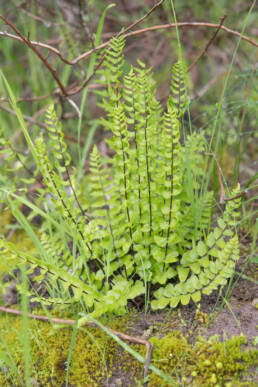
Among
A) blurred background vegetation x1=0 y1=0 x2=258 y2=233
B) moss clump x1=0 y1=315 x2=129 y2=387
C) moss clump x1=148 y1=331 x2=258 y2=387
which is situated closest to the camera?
moss clump x1=148 y1=331 x2=258 y2=387

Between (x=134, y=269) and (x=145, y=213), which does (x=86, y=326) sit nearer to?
(x=134, y=269)

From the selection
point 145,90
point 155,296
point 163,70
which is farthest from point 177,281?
point 163,70

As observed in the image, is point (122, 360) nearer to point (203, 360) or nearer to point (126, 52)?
point (203, 360)

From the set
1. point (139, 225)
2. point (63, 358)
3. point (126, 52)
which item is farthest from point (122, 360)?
point (126, 52)

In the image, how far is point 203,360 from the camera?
4.45ft

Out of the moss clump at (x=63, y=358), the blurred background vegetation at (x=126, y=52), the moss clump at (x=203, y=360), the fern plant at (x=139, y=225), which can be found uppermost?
the blurred background vegetation at (x=126, y=52)

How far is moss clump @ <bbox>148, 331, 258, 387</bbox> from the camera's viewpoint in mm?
1317

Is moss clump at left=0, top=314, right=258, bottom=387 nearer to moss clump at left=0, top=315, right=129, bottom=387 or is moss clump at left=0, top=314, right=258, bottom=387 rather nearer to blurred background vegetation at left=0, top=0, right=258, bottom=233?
moss clump at left=0, top=315, right=129, bottom=387

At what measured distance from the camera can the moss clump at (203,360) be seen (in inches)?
51.9

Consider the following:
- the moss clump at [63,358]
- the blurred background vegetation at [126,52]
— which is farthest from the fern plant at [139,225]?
the blurred background vegetation at [126,52]

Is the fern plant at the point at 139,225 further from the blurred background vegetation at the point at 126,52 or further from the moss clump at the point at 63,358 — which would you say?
the blurred background vegetation at the point at 126,52

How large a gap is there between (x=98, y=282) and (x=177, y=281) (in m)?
0.39

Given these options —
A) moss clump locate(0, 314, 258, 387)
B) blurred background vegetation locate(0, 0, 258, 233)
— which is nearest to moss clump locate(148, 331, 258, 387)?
moss clump locate(0, 314, 258, 387)

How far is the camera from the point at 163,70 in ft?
12.1
